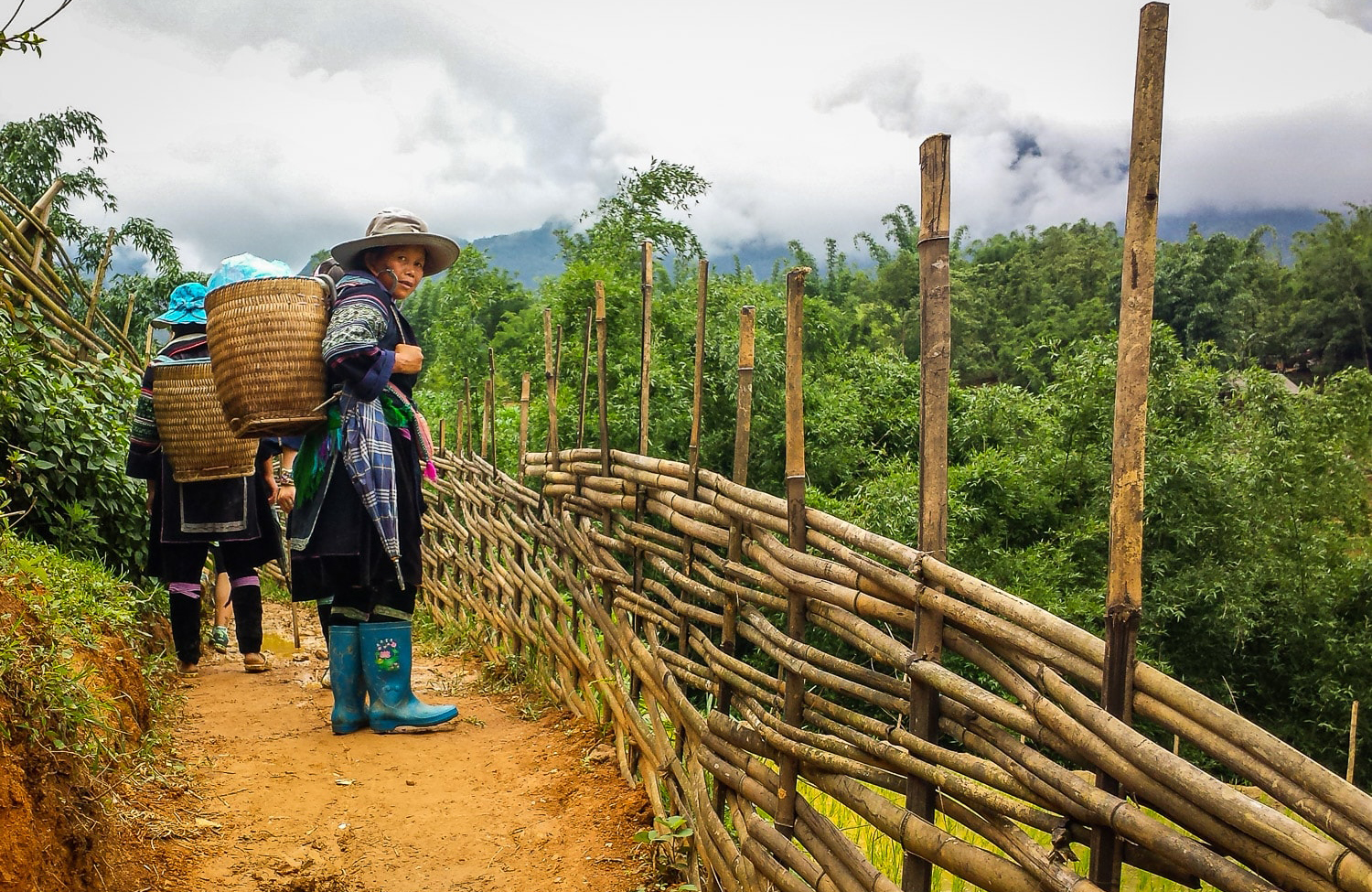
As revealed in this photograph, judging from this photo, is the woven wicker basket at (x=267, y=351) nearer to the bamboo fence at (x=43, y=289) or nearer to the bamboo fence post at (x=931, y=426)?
the bamboo fence at (x=43, y=289)

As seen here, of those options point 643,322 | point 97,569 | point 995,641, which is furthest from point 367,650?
point 995,641

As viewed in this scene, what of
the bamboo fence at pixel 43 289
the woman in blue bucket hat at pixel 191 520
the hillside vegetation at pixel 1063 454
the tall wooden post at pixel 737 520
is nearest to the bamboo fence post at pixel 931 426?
the tall wooden post at pixel 737 520

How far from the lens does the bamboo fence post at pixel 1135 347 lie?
122 cm

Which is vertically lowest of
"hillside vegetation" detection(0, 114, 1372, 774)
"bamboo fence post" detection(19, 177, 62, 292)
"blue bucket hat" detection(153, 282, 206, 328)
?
"hillside vegetation" detection(0, 114, 1372, 774)

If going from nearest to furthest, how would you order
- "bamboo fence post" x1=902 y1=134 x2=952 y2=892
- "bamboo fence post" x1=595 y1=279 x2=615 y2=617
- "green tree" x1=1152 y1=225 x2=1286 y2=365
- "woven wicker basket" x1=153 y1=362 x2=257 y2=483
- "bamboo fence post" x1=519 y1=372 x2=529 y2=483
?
1. "bamboo fence post" x1=902 y1=134 x2=952 y2=892
2. "bamboo fence post" x1=595 y1=279 x2=615 y2=617
3. "woven wicker basket" x1=153 y1=362 x2=257 y2=483
4. "bamboo fence post" x1=519 y1=372 x2=529 y2=483
5. "green tree" x1=1152 y1=225 x2=1286 y2=365

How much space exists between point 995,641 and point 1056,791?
0.24 metres

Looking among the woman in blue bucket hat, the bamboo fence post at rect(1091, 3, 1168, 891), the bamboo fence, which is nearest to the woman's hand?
the woman in blue bucket hat

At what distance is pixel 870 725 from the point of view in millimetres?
1817

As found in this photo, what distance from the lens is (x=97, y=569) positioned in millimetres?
3846

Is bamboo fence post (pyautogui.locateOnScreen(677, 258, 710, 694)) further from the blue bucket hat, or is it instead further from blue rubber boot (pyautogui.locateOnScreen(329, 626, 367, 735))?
the blue bucket hat

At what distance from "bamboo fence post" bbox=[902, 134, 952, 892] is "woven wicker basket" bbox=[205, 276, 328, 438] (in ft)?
7.23

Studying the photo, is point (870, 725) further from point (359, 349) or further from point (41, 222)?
point (41, 222)

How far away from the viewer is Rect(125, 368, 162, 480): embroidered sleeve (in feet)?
13.1

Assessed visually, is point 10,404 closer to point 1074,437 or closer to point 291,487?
point 291,487
